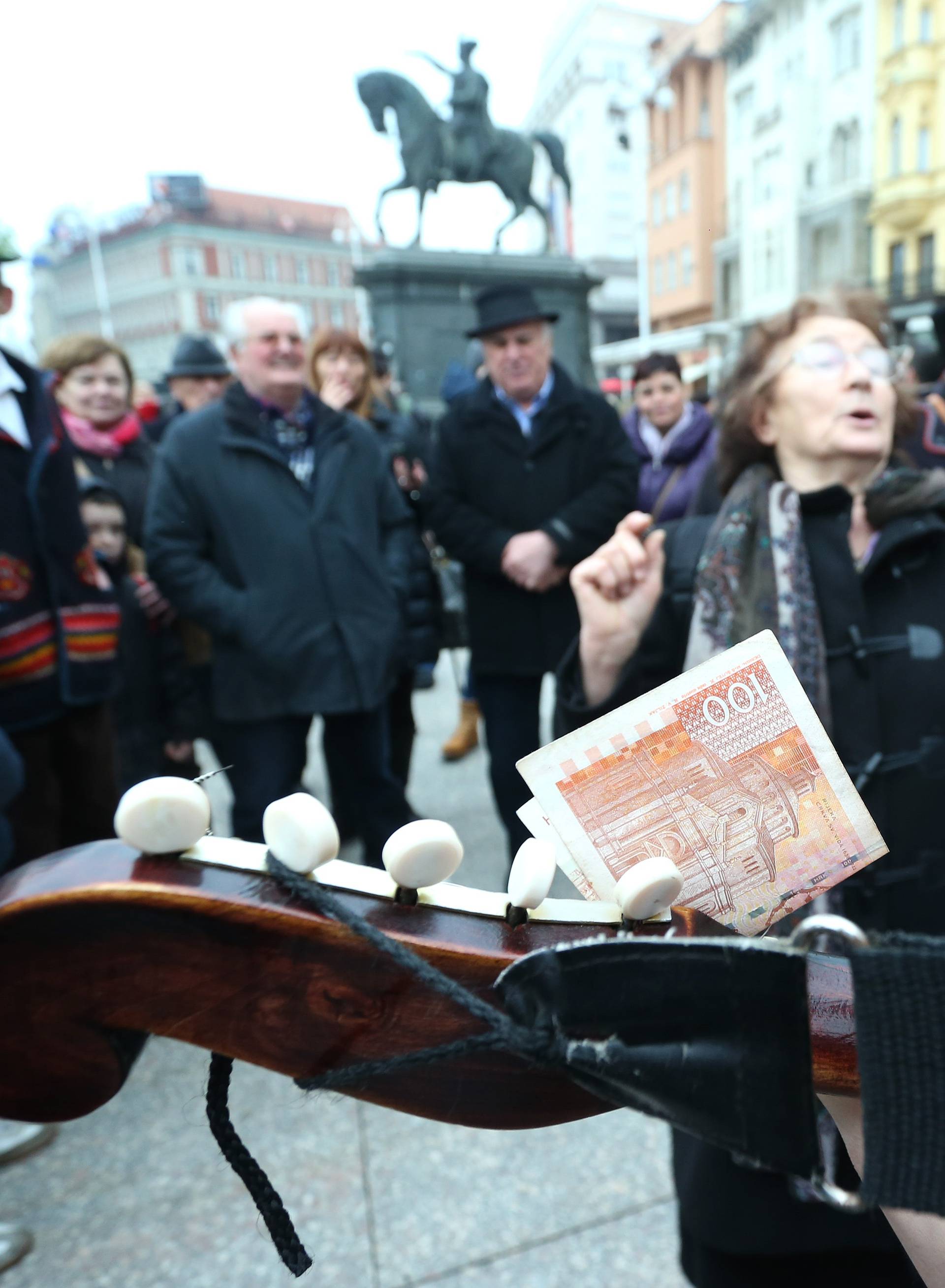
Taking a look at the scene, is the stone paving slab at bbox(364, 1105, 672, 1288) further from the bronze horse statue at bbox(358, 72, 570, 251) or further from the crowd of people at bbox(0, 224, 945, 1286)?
the bronze horse statue at bbox(358, 72, 570, 251)

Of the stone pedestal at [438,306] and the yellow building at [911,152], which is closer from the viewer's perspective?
the stone pedestal at [438,306]

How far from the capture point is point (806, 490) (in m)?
1.48

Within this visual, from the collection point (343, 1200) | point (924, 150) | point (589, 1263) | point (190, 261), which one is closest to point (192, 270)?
point (190, 261)

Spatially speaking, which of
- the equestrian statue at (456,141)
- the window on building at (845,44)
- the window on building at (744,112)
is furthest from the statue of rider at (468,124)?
the window on building at (845,44)

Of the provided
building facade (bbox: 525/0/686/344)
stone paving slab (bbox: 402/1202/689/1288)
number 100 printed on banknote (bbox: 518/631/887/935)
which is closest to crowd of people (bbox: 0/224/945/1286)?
stone paving slab (bbox: 402/1202/689/1288)

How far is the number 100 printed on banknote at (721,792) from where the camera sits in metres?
0.56

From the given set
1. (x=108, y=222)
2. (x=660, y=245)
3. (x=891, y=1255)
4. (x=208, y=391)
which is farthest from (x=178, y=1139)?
(x=108, y=222)

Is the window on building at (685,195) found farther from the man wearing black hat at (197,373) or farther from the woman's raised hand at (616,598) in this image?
the woman's raised hand at (616,598)

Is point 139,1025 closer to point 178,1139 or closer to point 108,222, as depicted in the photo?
point 178,1139

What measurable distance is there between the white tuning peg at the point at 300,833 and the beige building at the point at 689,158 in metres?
21.6

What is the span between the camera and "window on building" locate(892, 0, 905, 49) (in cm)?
2525

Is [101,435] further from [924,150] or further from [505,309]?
[924,150]

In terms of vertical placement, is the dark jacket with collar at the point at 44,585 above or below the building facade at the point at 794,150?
below

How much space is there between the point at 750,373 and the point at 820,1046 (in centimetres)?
140
